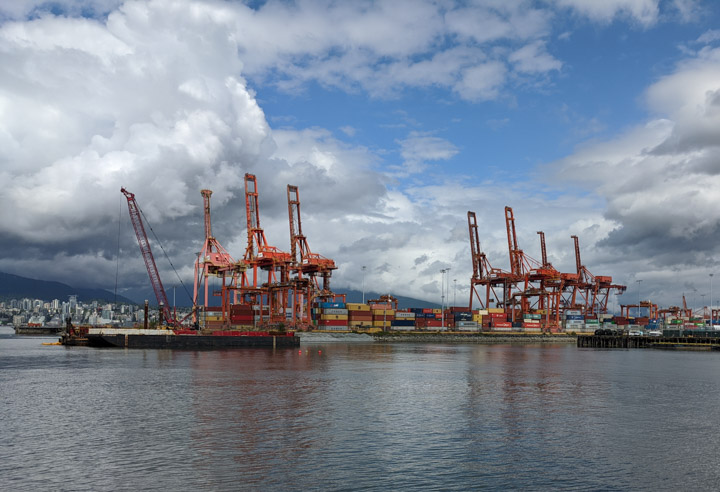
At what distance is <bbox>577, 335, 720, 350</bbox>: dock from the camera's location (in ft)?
409

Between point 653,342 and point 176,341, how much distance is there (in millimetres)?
104523

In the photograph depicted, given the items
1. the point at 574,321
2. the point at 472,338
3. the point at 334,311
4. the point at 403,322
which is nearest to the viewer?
the point at 334,311

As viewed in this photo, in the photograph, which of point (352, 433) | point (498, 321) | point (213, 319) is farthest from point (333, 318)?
point (352, 433)

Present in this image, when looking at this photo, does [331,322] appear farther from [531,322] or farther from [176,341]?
[531,322]

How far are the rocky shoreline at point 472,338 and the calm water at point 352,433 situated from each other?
93777mm

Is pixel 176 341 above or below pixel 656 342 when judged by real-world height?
above

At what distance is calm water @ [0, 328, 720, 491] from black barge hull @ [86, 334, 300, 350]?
47.4 metres

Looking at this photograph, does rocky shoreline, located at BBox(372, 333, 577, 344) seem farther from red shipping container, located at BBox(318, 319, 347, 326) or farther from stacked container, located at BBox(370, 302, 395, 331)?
red shipping container, located at BBox(318, 319, 347, 326)

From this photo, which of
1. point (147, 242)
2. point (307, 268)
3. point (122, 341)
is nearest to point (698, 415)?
point (122, 341)

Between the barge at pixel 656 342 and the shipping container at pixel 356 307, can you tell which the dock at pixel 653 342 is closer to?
the barge at pixel 656 342

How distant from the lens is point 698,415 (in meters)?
32.8

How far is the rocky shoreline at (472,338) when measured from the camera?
144 meters

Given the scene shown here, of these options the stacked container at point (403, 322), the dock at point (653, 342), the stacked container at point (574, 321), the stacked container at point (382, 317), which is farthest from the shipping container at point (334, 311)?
the stacked container at point (574, 321)

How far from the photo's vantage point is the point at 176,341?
97.6 metres
